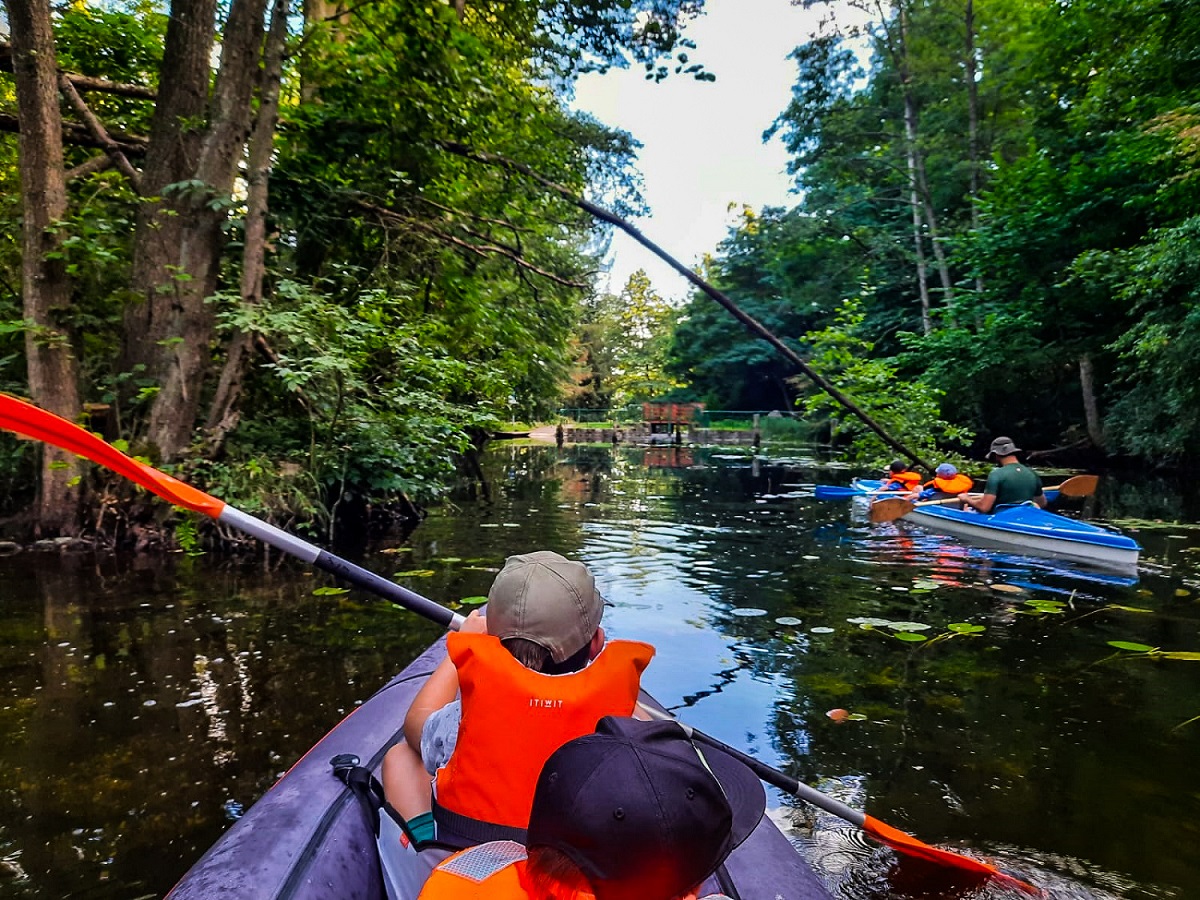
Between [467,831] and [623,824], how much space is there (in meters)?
0.83

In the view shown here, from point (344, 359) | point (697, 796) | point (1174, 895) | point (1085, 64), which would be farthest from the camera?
point (1085, 64)

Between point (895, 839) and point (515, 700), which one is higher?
point (515, 700)

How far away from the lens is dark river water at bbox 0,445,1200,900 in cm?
278

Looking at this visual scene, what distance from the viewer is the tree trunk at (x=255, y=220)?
7.24 m

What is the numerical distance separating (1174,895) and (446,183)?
9279 millimetres

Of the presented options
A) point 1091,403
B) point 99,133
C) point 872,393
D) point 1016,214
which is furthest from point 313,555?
point 1091,403

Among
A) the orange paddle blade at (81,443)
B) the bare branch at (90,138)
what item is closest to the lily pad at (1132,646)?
the orange paddle blade at (81,443)

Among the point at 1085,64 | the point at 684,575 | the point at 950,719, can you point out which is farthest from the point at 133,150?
the point at 1085,64

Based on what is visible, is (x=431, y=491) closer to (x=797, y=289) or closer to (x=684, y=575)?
(x=684, y=575)

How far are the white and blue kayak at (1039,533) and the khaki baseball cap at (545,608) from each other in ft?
23.5

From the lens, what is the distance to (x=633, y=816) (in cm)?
99

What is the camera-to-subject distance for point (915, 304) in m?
26.5

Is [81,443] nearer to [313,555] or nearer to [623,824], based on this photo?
[313,555]

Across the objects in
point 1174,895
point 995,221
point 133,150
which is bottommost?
point 1174,895
